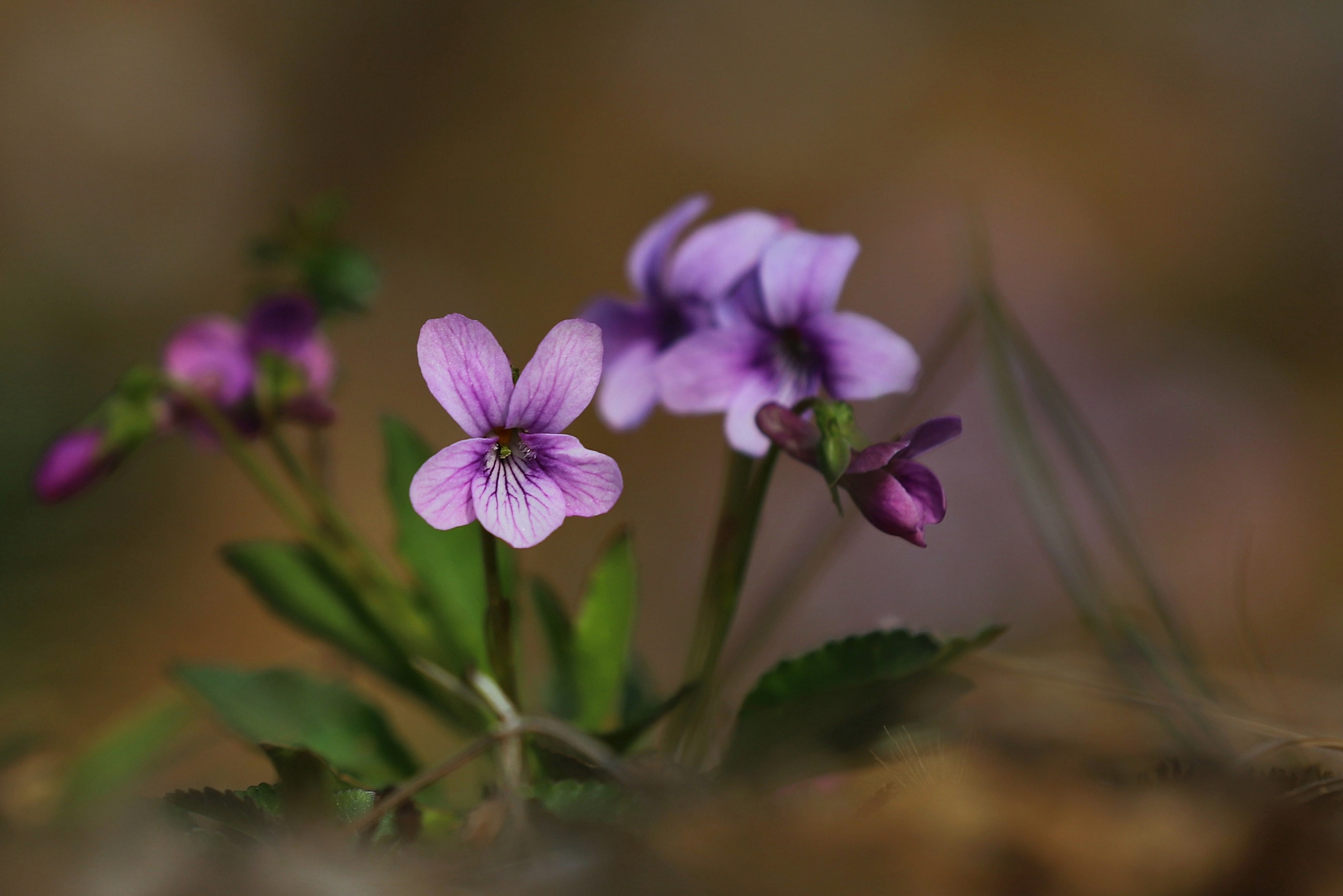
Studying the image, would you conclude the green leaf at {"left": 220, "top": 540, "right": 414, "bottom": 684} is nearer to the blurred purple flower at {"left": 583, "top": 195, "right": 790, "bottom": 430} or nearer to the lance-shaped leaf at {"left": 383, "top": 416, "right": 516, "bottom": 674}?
the lance-shaped leaf at {"left": 383, "top": 416, "right": 516, "bottom": 674}

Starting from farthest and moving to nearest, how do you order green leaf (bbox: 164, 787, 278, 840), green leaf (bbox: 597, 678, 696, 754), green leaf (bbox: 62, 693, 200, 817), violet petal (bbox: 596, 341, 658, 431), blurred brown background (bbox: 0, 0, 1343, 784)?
blurred brown background (bbox: 0, 0, 1343, 784) < green leaf (bbox: 62, 693, 200, 817) < violet petal (bbox: 596, 341, 658, 431) < green leaf (bbox: 597, 678, 696, 754) < green leaf (bbox: 164, 787, 278, 840)

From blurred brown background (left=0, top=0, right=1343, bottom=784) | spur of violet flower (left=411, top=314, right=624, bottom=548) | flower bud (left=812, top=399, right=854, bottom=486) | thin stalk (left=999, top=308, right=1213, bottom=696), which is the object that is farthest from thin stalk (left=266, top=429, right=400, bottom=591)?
blurred brown background (left=0, top=0, right=1343, bottom=784)

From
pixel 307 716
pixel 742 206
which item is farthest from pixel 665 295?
pixel 742 206

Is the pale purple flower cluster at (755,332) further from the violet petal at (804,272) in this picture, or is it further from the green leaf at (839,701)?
the green leaf at (839,701)

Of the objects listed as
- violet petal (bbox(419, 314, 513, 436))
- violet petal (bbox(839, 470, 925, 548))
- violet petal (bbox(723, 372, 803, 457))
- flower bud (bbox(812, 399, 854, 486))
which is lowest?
violet petal (bbox(839, 470, 925, 548))

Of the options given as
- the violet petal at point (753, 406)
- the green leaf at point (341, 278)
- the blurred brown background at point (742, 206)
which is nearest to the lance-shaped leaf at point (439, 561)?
the green leaf at point (341, 278)

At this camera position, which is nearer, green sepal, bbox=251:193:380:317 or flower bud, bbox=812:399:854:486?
flower bud, bbox=812:399:854:486

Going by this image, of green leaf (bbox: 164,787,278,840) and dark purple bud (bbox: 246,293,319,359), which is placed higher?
dark purple bud (bbox: 246,293,319,359)

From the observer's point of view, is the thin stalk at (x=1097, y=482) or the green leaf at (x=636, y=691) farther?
the green leaf at (x=636, y=691)
